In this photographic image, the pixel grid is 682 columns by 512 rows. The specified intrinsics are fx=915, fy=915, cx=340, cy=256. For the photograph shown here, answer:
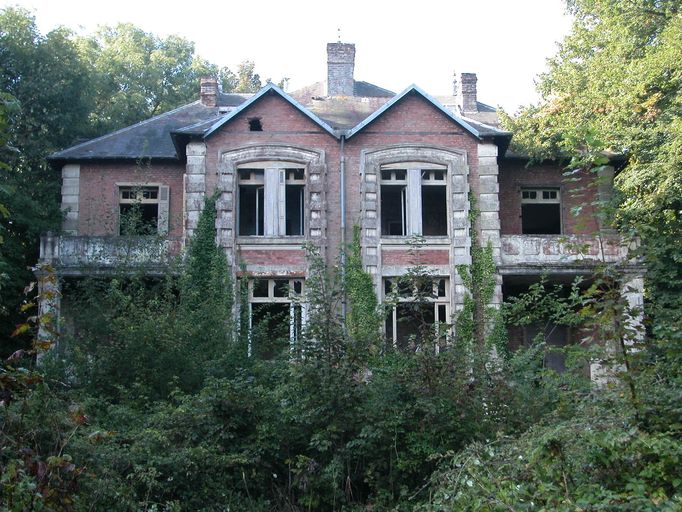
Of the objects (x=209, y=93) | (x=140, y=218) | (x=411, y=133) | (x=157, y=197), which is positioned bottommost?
(x=140, y=218)

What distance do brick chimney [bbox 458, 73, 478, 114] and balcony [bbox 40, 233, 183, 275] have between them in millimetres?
11785

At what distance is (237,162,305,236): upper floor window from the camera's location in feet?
76.9

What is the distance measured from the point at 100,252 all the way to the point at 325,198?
5762mm

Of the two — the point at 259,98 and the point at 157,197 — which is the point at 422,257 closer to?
the point at 259,98

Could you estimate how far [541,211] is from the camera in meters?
26.4

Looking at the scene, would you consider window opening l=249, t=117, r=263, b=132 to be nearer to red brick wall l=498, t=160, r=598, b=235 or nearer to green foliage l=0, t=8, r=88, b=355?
green foliage l=0, t=8, r=88, b=355

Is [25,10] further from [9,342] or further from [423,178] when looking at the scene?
[423,178]

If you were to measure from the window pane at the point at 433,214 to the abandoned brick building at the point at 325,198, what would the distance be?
0.03 meters

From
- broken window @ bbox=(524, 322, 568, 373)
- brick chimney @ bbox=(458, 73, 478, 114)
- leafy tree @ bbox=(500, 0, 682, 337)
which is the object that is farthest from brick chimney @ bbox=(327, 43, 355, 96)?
broken window @ bbox=(524, 322, 568, 373)

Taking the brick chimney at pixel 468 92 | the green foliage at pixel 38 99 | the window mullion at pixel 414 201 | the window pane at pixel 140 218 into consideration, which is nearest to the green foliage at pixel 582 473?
the window pane at pixel 140 218

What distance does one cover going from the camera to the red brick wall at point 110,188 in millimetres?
24781

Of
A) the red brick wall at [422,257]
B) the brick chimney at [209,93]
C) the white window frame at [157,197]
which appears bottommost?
the red brick wall at [422,257]

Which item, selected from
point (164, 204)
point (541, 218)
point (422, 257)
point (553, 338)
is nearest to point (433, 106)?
point (422, 257)

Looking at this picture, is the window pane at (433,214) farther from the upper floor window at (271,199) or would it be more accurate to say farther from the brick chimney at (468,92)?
the brick chimney at (468,92)
